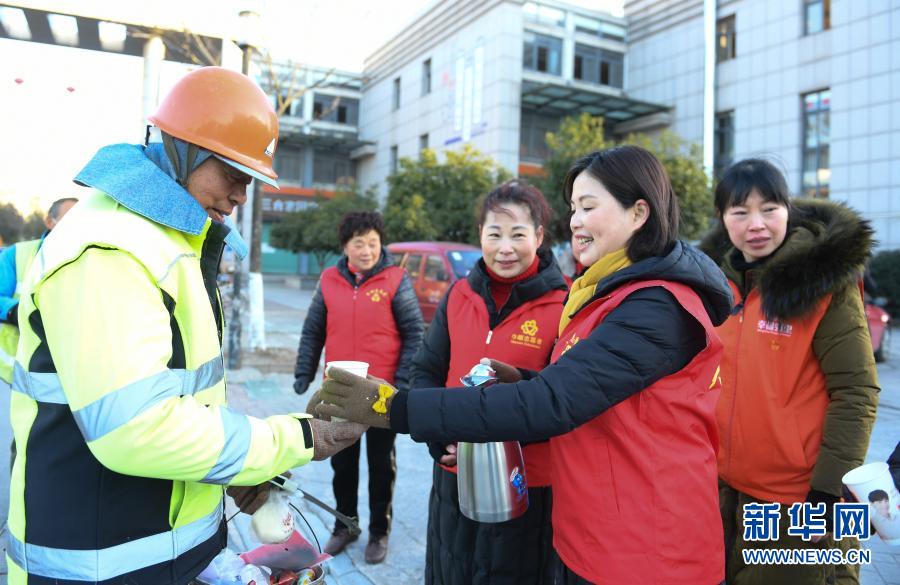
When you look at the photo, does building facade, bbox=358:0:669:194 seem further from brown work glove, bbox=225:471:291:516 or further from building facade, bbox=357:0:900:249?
brown work glove, bbox=225:471:291:516

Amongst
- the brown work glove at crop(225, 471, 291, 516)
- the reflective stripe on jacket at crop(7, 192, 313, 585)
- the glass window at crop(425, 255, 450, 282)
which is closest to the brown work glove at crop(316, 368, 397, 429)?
the reflective stripe on jacket at crop(7, 192, 313, 585)

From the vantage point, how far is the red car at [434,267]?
1090 cm

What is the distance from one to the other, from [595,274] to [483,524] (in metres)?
1.07

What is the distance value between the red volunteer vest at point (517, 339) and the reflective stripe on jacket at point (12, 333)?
162 centimetres

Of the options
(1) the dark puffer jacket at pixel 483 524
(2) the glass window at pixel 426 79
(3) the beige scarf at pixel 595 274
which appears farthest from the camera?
(2) the glass window at pixel 426 79

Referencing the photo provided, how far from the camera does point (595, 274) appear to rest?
177cm

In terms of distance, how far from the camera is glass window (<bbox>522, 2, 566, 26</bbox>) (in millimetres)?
29609

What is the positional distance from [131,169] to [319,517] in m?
3.02

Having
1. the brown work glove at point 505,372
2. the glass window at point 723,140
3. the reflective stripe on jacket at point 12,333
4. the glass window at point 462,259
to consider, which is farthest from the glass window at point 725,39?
the brown work glove at point 505,372

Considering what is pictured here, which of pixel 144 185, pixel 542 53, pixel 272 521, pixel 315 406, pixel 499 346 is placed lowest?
pixel 272 521

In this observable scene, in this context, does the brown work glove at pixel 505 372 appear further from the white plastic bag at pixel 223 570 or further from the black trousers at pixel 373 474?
the black trousers at pixel 373 474

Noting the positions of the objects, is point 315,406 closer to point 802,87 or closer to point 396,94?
point 802,87

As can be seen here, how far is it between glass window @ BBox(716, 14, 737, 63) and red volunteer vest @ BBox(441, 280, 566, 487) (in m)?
29.1

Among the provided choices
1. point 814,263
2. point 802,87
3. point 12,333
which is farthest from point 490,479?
point 802,87
